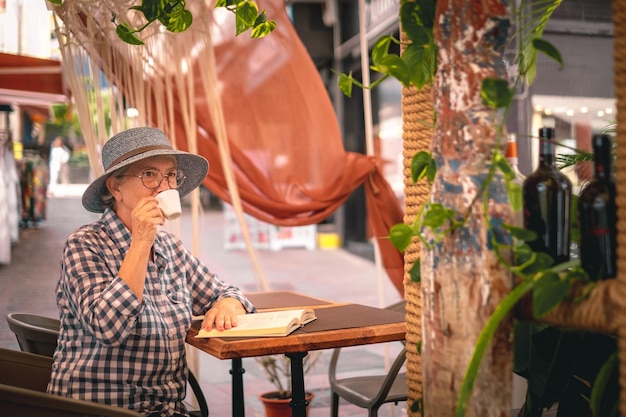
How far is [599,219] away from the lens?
3.84 feet

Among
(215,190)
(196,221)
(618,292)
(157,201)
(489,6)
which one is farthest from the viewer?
(215,190)

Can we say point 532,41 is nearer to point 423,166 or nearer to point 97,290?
point 423,166

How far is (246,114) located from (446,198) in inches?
106

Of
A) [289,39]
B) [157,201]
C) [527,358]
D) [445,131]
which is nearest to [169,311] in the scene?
[157,201]

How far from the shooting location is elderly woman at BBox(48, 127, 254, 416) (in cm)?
195

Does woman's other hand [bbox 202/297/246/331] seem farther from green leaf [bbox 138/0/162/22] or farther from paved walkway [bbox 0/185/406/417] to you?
paved walkway [bbox 0/185/406/417]

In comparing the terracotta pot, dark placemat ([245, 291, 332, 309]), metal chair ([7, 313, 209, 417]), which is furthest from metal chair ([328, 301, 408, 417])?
metal chair ([7, 313, 209, 417])

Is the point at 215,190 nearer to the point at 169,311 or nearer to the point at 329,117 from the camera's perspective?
the point at 329,117

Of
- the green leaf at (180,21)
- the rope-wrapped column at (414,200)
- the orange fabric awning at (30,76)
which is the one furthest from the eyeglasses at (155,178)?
the orange fabric awning at (30,76)

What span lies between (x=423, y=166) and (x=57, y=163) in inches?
919

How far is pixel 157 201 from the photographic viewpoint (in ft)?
6.72

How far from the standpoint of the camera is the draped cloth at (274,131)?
364 cm

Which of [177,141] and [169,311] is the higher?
[177,141]

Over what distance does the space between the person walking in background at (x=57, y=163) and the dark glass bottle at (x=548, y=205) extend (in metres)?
20.6
